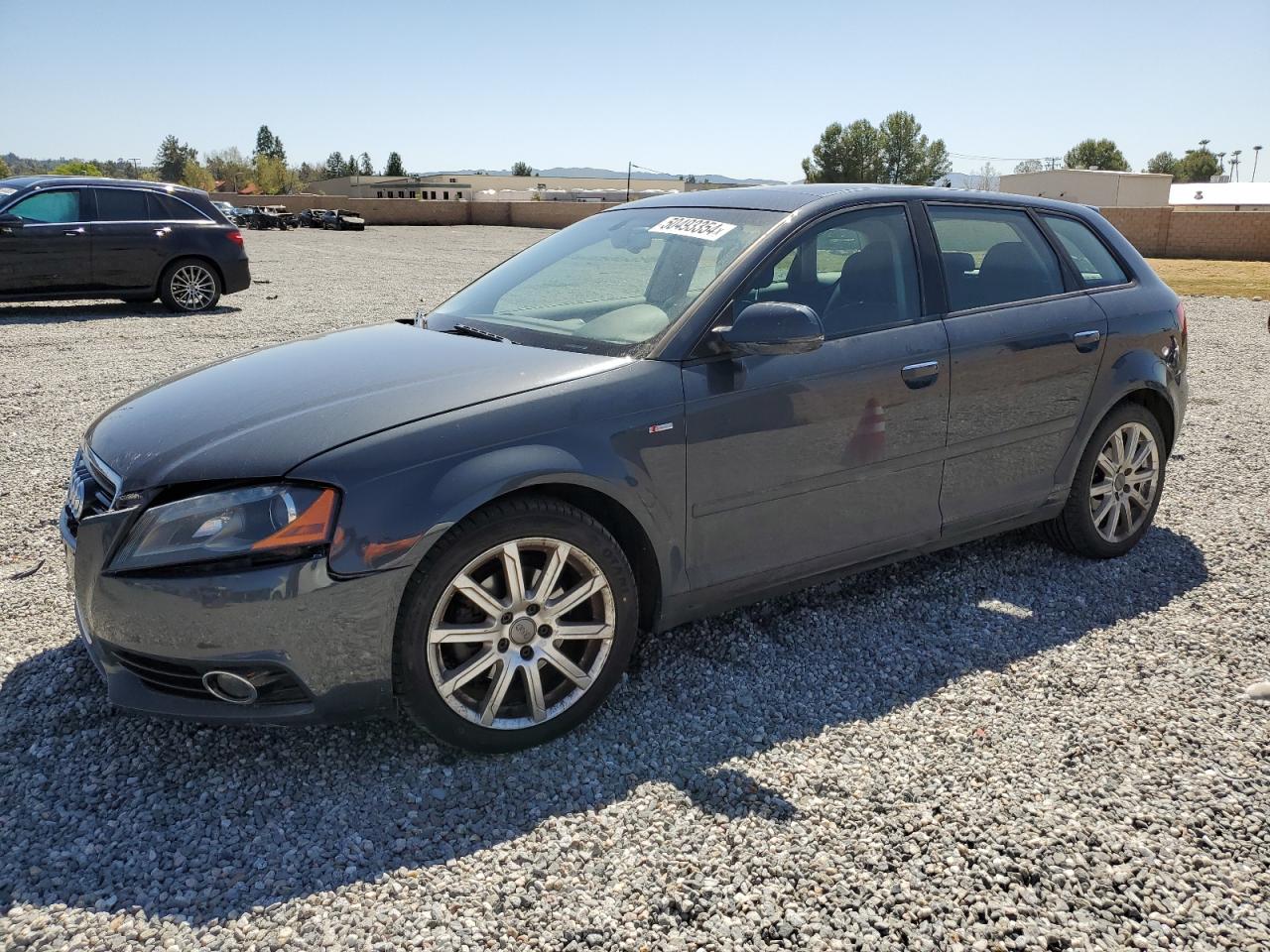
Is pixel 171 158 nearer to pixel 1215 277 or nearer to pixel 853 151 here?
pixel 853 151

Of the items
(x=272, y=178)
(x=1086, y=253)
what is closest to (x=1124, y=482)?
(x=1086, y=253)


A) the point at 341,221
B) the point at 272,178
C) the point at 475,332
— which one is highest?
the point at 272,178

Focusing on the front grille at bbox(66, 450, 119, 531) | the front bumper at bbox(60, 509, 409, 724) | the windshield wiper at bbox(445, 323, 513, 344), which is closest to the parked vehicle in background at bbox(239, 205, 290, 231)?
the windshield wiper at bbox(445, 323, 513, 344)

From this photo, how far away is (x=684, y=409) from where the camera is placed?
3.34m

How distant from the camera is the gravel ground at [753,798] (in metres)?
2.46

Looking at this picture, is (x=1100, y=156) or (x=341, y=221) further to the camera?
(x=1100, y=156)

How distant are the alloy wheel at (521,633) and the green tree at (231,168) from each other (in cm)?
15253

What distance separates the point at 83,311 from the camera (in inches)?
546

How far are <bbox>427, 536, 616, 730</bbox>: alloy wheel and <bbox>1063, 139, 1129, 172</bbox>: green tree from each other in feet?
495

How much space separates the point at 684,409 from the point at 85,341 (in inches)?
400

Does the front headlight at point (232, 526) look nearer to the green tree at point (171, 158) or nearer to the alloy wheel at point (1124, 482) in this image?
the alloy wheel at point (1124, 482)

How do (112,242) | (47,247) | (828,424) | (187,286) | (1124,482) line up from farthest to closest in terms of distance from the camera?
(187,286), (112,242), (47,247), (1124,482), (828,424)

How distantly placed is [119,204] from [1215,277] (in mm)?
24087

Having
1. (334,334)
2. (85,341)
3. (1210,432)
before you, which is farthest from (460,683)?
(85,341)
